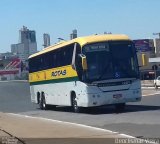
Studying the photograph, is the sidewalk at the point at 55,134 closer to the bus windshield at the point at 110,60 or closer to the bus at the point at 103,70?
the bus at the point at 103,70

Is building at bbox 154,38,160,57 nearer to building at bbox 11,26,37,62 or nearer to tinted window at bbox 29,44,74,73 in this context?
building at bbox 11,26,37,62

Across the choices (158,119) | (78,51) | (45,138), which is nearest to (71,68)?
(78,51)

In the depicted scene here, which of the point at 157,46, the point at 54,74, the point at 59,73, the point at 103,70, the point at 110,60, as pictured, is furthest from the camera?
the point at 157,46

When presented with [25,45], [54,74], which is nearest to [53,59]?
[54,74]

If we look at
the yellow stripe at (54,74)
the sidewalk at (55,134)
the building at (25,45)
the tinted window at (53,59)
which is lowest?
the sidewalk at (55,134)

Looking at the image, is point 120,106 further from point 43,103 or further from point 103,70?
point 43,103

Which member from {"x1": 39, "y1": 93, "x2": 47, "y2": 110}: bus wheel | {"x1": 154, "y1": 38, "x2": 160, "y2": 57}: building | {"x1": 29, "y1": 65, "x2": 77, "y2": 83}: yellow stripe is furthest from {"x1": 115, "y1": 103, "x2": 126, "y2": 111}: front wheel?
{"x1": 154, "y1": 38, "x2": 160, "y2": 57}: building

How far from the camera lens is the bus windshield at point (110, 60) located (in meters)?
22.7

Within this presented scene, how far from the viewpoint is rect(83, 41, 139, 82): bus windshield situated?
22.7 metres

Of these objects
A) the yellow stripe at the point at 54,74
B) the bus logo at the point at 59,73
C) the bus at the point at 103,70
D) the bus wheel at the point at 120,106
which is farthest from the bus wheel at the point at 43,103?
Result: the bus wheel at the point at 120,106

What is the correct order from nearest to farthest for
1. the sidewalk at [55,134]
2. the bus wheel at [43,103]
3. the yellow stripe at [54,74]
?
the sidewalk at [55,134], the yellow stripe at [54,74], the bus wheel at [43,103]

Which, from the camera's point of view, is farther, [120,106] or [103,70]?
[120,106]

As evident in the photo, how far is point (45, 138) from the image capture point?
13.7 metres

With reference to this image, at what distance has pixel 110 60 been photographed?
898 inches
